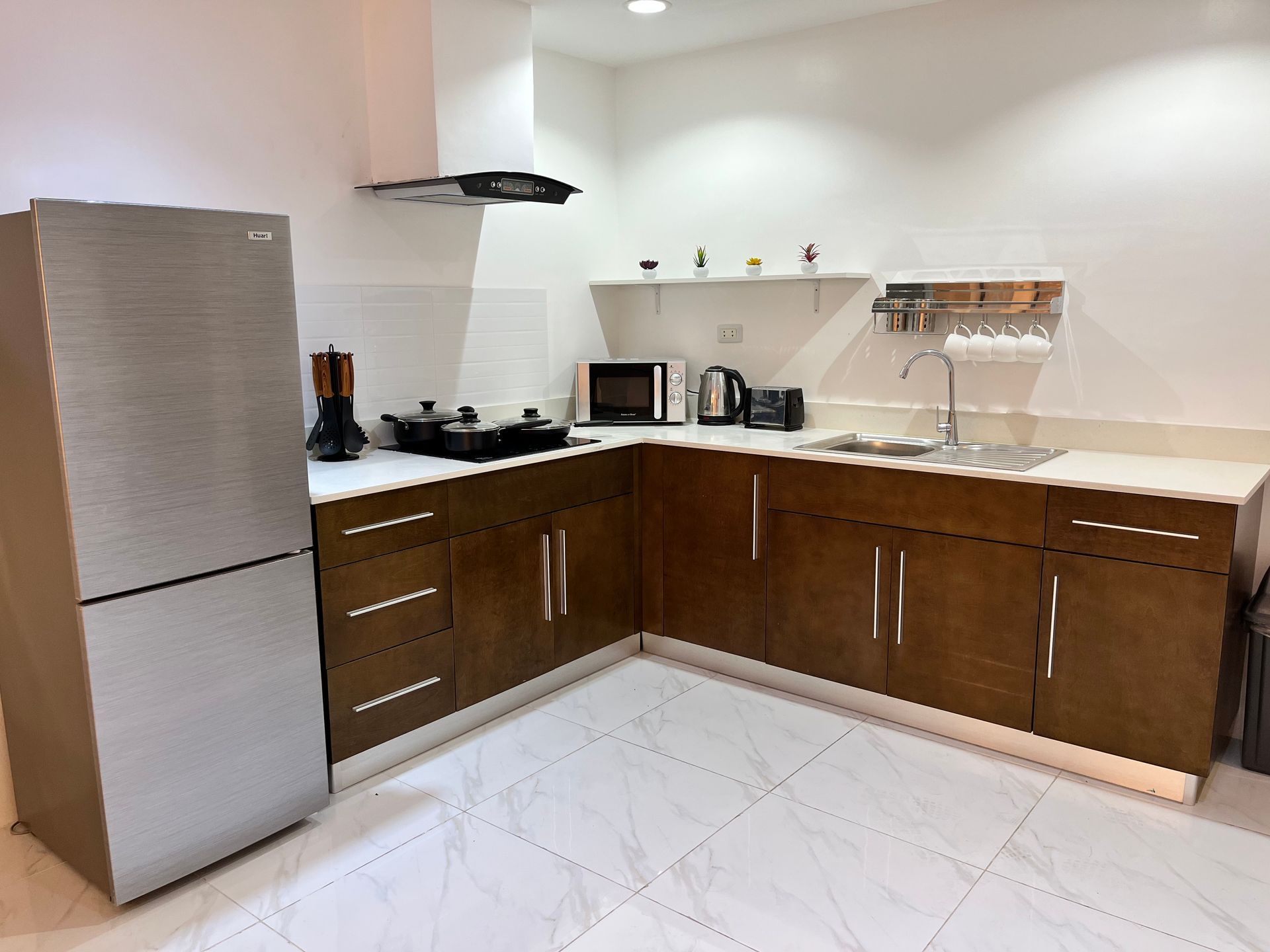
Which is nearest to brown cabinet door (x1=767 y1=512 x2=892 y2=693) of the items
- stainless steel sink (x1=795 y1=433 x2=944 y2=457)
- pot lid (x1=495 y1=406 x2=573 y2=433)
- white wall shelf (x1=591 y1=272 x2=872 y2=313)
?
stainless steel sink (x1=795 y1=433 x2=944 y2=457)

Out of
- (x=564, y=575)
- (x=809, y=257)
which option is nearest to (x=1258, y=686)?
(x=809, y=257)

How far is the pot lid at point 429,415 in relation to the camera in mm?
3117

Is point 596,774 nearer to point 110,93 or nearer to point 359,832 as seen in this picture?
point 359,832

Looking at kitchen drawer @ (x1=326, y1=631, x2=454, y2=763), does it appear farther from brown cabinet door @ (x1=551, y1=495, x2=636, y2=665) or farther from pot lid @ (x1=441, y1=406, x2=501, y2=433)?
pot lid @ (x1=441, y1=406, x2=501, y2=433)

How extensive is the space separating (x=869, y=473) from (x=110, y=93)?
7.97 ft

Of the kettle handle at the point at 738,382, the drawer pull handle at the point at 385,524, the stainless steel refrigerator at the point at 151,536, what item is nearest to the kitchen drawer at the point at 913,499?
the kettle handle at the point at 738,382

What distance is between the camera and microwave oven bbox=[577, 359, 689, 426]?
3.71 metres

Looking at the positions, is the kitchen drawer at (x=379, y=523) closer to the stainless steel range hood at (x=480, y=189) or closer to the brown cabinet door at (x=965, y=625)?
the stainless steel range hood at (x=480, y=189)

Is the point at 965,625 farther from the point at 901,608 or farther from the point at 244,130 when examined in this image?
the point at 244,130

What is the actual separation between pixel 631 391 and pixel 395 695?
1.62 m

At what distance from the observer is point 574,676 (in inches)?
132

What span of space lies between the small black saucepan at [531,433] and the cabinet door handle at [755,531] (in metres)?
0.70

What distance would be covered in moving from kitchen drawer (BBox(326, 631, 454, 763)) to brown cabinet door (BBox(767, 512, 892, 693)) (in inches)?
45.1

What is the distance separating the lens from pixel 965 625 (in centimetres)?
281
